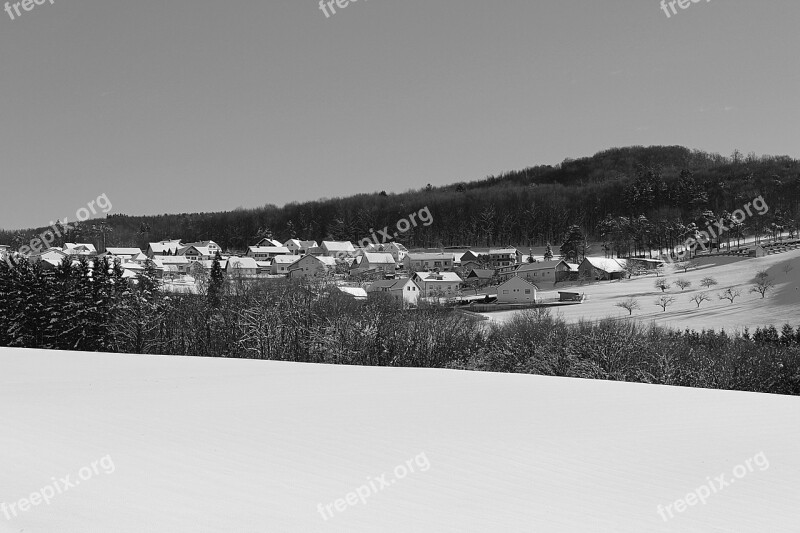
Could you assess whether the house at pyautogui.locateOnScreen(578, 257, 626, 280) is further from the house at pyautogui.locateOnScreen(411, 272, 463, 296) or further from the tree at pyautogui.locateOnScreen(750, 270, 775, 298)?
the tree at pyautogui.locateOnScreen(750, 270, 775, 298)

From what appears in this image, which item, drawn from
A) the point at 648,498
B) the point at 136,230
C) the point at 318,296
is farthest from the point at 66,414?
the point at 136,230

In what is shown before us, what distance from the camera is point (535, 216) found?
126m

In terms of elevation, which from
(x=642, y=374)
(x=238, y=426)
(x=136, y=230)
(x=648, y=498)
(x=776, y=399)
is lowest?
(x=642, y=374)

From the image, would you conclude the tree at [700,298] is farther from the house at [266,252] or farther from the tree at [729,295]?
the house at [266,252]

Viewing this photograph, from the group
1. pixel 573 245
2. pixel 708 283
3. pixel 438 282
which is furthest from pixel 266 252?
pixel 708 283

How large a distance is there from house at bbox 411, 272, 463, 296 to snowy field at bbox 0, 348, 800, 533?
203 ft

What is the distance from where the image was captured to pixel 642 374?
27.5 metres

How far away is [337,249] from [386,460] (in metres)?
110

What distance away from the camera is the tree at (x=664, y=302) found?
52562 mm

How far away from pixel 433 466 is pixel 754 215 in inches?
4612

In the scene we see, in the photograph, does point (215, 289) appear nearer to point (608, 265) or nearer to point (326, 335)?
point (326, 335)

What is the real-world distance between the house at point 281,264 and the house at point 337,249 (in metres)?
13.2

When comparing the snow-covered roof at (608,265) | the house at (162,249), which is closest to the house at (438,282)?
the snow-covered roof at (608,265)

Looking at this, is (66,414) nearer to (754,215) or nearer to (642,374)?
(642,374)
